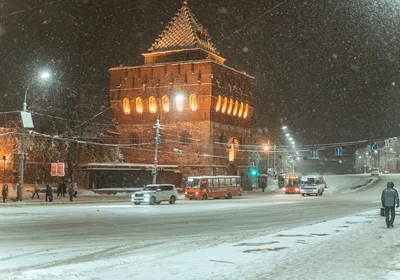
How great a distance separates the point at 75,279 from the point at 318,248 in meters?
6.04

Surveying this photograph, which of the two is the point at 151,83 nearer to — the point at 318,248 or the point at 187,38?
the point at 187,38

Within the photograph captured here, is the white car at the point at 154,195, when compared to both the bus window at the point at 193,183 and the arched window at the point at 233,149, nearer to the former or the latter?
the bus window at the point at 193,183

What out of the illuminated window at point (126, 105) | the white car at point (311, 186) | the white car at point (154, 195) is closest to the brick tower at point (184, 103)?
the illuminated window at point (126, 105)

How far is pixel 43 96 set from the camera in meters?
58.1

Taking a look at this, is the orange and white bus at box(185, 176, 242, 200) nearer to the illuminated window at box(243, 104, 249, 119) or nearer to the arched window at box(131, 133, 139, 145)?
the arched window at box(131, 133, 139, 145)

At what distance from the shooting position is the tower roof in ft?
254

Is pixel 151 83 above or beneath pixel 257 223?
above

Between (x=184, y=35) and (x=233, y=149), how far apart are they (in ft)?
56.9

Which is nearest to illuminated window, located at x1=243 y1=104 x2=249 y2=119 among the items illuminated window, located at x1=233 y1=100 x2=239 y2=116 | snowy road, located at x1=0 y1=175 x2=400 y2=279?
illuminated window, located at x1=233 y1=100 x2=239 y2=116

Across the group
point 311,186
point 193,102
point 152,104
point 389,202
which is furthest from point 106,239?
point 152,104

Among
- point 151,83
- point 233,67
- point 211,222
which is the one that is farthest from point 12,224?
point 233,67

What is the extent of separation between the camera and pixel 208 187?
5016cm

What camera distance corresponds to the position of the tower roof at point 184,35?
77.3 m

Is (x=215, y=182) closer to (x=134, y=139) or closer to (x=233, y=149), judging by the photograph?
(x=233, y=149)
